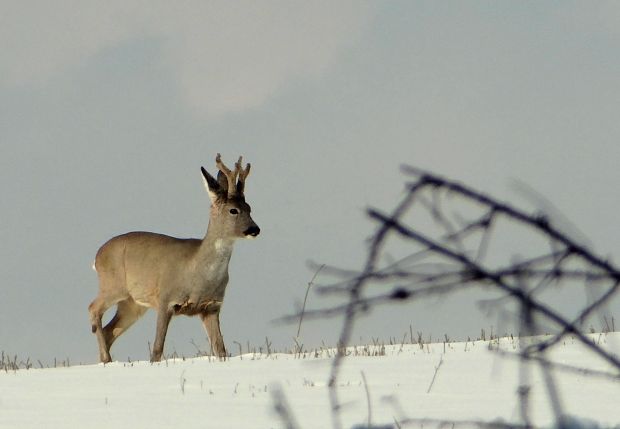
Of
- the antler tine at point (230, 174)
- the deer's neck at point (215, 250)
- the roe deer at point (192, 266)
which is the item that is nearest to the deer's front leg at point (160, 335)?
the roe deer at point (192, 266)

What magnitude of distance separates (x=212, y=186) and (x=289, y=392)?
7.14 m

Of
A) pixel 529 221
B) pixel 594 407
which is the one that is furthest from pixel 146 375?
pixel 529 221

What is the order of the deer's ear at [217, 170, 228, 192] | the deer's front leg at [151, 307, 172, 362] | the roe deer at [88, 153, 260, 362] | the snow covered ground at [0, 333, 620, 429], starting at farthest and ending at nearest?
the deer's ear at [217, 170, 228, 192]
the roe deer at [88, 153, 260, 362]
the deer's front leg at [151, 307, 172, 362]
the snow covered ground at [0, 333, 620, 429]

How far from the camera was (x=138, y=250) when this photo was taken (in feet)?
51.6

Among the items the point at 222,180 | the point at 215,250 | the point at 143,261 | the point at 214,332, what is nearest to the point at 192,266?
the point at 215,250

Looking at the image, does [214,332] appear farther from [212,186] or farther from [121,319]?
[121,319]

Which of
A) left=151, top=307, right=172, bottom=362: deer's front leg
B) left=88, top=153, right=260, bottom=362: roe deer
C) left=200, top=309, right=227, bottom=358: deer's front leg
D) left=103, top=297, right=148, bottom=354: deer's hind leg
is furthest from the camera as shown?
left=103, top=297, right=148, bottom=354: deer's hind leg

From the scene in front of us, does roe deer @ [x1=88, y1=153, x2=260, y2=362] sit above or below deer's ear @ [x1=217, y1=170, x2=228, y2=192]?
below

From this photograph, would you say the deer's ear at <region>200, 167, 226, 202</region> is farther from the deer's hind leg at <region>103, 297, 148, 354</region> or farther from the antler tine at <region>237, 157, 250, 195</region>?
the deer's hind leg at <region>103, 297, 148, 354</region>

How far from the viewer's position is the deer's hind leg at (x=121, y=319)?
16.5 meters

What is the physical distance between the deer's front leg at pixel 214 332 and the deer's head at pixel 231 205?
1111 mm

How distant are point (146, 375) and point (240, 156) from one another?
19.0 feet

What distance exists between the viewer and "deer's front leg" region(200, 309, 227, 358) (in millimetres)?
14453

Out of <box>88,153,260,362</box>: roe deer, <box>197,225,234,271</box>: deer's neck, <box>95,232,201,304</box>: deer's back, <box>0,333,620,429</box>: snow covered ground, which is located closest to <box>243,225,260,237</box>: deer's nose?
<box>88,153,260,362</box>: roe deer
